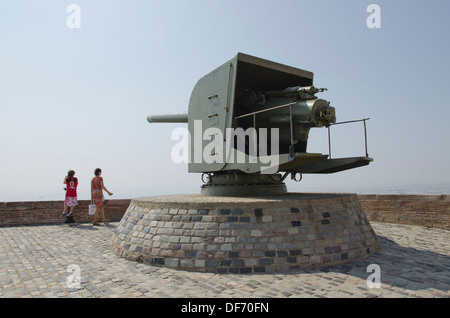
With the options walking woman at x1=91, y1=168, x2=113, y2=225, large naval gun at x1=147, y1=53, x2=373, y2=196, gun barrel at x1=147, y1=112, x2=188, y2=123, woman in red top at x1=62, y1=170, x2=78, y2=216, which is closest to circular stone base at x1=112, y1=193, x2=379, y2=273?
large naval gun at x1=147, y1=53, x2=373, y2=196

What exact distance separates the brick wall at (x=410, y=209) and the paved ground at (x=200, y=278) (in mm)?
3563

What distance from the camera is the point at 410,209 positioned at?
37.7ft

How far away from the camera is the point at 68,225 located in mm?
12008

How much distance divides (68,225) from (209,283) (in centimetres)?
898

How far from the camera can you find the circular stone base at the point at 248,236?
225 inches

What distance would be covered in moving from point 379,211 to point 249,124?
23.7 feet

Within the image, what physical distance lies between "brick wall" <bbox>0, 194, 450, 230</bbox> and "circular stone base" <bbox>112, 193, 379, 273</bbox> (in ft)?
18.1

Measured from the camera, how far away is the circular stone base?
571cm

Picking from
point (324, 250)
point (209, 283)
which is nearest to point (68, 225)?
point (209, 283)
